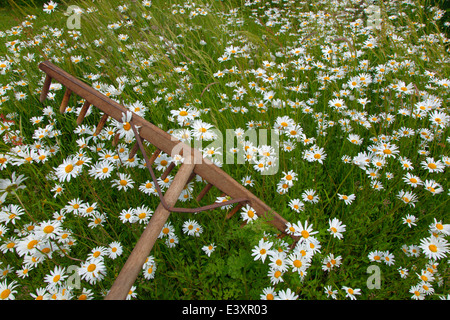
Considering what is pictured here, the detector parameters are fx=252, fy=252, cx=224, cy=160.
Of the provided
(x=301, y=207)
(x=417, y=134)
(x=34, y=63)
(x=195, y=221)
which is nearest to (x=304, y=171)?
(x=301, y=207)

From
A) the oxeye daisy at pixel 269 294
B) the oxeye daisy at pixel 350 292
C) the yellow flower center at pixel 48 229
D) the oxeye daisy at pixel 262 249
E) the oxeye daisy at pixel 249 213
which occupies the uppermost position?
the oxeye daisy at pixel 249 213

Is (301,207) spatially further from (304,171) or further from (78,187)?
(78,187)

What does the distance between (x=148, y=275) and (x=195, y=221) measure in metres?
0.44

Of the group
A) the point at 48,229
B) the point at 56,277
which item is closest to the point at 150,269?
the point at 56,277

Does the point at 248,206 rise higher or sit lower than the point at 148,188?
lower

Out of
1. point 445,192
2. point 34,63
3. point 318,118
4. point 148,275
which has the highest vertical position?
point 34,63

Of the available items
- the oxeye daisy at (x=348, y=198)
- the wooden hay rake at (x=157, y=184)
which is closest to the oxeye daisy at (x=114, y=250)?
the wooden hay rake at (x=157, y=184)

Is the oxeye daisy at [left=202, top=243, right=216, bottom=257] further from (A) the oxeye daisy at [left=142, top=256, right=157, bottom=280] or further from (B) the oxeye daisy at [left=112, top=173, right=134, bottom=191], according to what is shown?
(B) the oxeye daisy at [left=112, top=173, right=134, bottom=191]

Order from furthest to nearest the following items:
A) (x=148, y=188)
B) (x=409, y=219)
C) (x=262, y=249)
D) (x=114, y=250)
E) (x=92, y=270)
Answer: (x=148, y=188) < (x=409, y=219) < (x=114, y=250) < (x=92, y=270) < (x=262, y=249)

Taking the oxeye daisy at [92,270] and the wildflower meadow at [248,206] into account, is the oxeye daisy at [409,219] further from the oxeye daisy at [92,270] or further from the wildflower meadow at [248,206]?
the oxeye daisy at [92,270]

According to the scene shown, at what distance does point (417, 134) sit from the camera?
7.16 ft

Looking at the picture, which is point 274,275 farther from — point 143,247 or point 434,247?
point 434,247

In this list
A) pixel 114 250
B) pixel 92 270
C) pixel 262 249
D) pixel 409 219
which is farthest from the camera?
pixel 409 219
